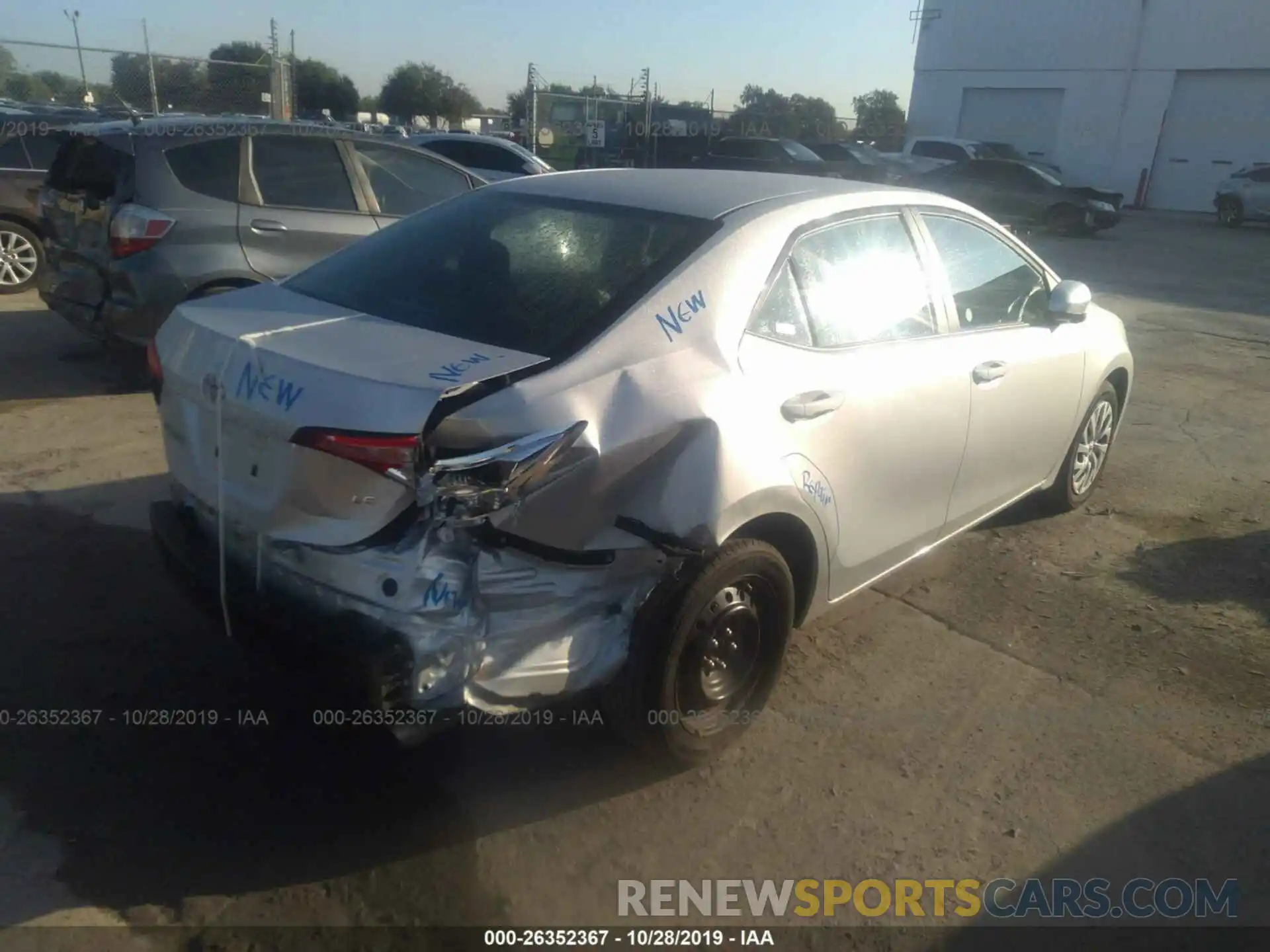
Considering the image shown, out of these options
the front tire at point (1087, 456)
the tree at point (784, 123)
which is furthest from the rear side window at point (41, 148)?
the tree at point (784, 123)

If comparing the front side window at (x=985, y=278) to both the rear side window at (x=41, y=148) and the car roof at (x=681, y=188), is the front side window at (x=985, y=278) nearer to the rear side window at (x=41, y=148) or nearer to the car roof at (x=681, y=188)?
the car roof at (x=681, y=188)

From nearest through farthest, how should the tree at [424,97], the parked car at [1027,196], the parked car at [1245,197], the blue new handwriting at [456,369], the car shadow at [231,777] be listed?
the blue new handwriting at [456,369] → the car shadow at [231,777] → the parked car at [1027,196] → the parked car at [1245,197] → the tree at [424,97]

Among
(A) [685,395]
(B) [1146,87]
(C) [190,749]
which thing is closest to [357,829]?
(C) [190,749]

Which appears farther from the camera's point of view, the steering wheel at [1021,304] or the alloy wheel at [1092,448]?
the alloy wheel at [1092,448]

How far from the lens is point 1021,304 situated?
439cm

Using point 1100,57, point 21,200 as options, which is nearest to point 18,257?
point 21,200

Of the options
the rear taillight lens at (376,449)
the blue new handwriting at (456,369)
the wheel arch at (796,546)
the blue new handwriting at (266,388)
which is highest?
the blue new handwriting at (456,369)

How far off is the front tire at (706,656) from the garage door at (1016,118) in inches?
1443

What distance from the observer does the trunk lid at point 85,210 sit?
594 cm

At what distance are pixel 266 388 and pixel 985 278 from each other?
300 cm

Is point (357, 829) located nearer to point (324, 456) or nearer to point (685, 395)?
point (324, 456)

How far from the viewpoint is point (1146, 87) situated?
32438 mm

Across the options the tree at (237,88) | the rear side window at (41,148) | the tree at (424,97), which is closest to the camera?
the rear side window at (41,148)

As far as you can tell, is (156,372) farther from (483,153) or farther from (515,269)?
(483,153)
